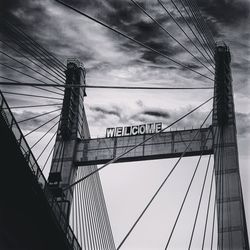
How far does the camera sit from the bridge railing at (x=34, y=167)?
18047mm

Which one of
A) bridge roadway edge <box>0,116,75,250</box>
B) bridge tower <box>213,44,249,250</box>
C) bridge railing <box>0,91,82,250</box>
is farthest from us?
bridge tower <box>213,44,249,250</box>

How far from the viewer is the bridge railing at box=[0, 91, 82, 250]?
18.0 metres

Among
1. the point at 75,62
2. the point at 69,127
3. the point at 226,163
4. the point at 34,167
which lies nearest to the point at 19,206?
the point at 34,167

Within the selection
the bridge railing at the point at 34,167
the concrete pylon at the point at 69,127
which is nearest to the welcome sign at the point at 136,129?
the concrete pylon at the point at 69,127

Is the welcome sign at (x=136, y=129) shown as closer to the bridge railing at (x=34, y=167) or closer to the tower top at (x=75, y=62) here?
the tower top at (x=75, y=62)

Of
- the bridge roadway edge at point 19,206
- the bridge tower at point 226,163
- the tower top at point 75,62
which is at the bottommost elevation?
the bridge roadway edge at point 19,206

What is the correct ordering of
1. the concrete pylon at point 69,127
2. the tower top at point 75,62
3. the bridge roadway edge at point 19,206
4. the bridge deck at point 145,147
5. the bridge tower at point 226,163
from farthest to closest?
the tower top at point 75,62 → the concrete pylon at point 69,127 → the bridge deck at point 145,147 → the bridge tower at point 226,163 → the bridge roadway edge at point 19,206

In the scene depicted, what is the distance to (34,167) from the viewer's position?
775 inches

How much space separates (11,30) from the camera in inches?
798

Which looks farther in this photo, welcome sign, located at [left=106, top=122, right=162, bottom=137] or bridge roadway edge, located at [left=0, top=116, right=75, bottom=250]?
welcome sign, located at [left=106, top=122, right=162, bottom=137]

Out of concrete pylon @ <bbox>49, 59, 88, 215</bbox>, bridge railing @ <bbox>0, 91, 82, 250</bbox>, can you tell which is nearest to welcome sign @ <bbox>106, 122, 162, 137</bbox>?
concrete pylon @ <bbox>49, 59, 88, 215</bbox>

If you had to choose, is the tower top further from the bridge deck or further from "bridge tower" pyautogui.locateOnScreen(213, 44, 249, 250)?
"bridge tower" pyautogui.locateOnScreen(213, 44, 249, 250)

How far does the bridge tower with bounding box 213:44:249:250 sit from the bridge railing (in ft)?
23.3

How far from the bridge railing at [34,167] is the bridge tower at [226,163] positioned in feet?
23.3
